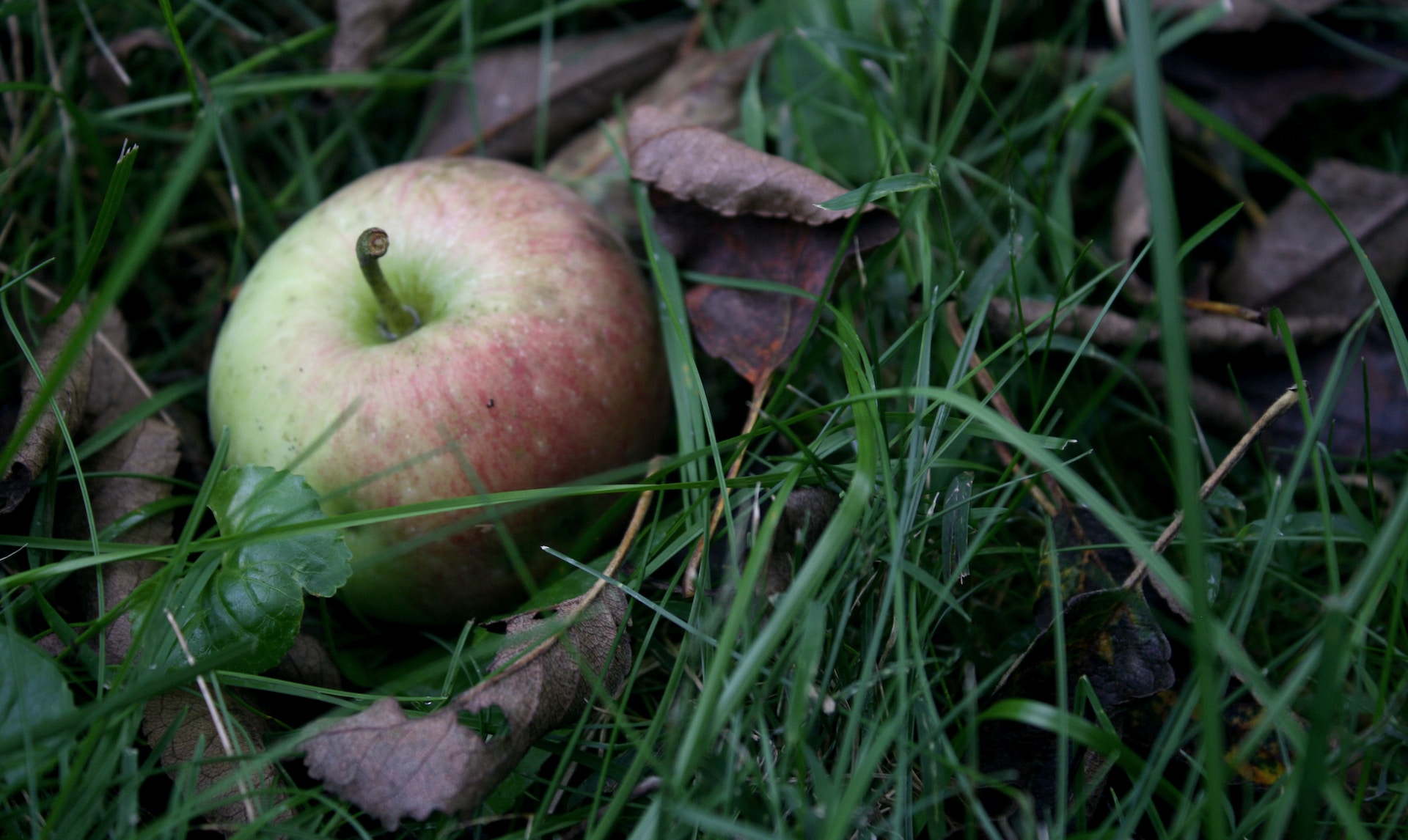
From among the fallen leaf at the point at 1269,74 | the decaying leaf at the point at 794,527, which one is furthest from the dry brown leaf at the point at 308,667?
the fallen leaf at the point at 1269,74

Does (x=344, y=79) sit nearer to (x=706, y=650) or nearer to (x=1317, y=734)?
(x=706, y=650)

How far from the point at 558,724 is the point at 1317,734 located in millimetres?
893

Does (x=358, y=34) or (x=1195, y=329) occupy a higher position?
(x=358, y=34)

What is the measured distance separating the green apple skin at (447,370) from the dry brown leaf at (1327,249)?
141 cm

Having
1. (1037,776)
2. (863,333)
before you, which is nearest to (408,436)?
(863,333)

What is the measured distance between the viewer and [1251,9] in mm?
2129

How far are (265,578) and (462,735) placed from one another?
390 mm

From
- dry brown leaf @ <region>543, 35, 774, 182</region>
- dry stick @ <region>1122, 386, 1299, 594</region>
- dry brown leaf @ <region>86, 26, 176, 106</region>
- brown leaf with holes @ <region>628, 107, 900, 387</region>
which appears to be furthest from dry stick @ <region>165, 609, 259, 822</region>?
dry brown leaf @ <region>86, 26, 176, 106</region>

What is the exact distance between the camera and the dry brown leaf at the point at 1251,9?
6.88 ft

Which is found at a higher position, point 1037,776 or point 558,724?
point 558,724

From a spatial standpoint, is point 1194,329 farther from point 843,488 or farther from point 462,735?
point 462,735

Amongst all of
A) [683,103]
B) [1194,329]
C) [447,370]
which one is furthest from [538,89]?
[1194,329]

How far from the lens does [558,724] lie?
3.97ft

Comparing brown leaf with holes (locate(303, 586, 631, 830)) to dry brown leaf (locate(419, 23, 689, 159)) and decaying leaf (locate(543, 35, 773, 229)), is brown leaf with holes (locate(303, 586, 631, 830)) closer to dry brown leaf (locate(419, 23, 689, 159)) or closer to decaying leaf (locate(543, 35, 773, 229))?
decaying leaf (locate(543, 35, 773, 229))
